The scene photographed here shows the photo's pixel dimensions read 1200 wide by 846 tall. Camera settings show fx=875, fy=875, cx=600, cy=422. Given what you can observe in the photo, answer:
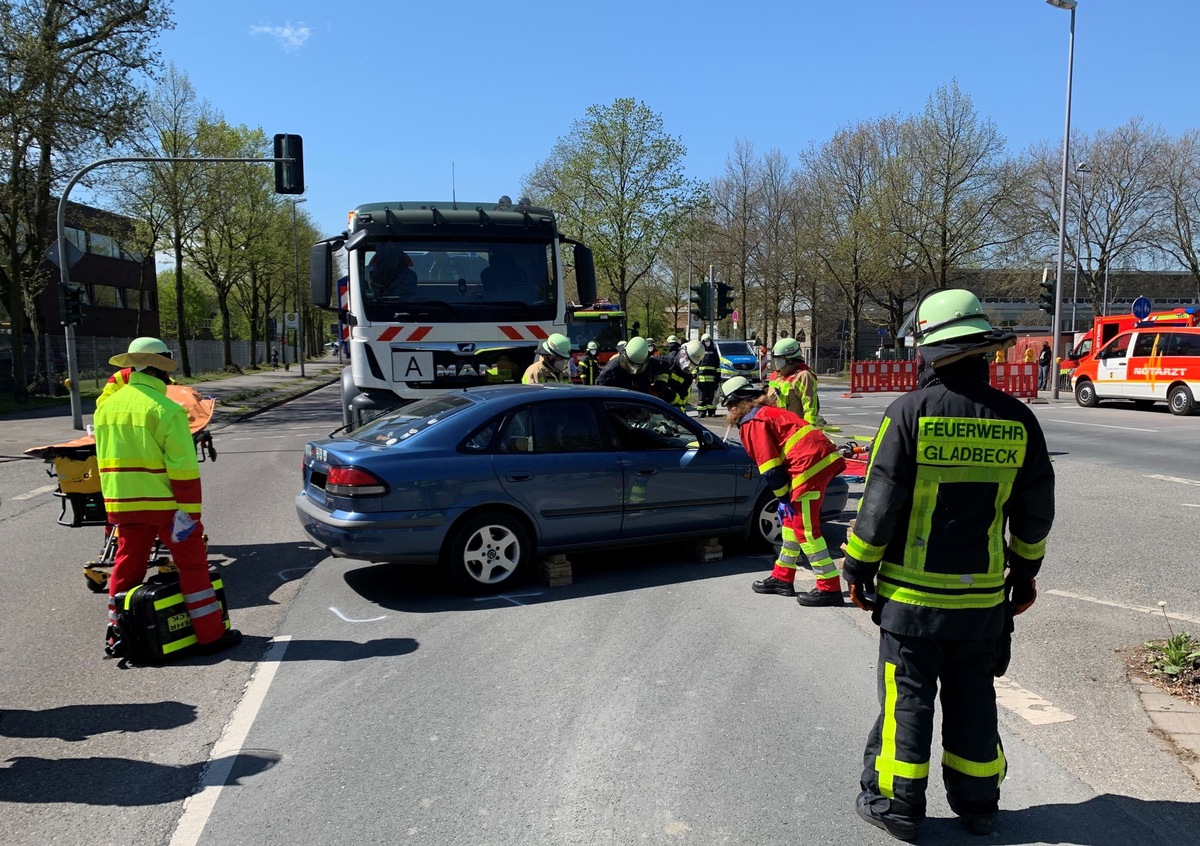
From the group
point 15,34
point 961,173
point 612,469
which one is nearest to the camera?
point 612,469

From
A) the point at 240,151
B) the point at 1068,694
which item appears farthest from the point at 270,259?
the point at 1068,694

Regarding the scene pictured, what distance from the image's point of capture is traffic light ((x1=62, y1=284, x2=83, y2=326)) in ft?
57.1

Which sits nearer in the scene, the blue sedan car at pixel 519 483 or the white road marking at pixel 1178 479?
the blue sedan car at pixel 519 483

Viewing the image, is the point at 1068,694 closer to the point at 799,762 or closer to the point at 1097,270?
the point at 799,762

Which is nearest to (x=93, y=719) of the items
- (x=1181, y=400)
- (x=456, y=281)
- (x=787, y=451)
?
(x=787, y=451)

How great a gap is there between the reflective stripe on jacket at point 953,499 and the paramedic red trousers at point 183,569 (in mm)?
3794

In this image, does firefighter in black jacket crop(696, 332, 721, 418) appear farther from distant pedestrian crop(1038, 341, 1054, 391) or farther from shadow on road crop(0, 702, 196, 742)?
distant pedestrian crop(1038, 341, 1054, 391)

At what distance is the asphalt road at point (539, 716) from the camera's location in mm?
3273

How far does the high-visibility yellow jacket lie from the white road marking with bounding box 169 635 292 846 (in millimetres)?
1054

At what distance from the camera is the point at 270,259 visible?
155ft

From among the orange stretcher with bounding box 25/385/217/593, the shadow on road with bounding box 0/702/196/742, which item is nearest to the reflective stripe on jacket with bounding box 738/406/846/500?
the shadow on road with bounding box 0/702/196/742

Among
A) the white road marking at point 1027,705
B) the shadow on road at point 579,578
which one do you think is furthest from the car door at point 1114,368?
the white road marking at point 1027,705

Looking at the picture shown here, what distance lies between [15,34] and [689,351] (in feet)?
56.8

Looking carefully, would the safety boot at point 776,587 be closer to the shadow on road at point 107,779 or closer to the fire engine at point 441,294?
the shadow on road at point 107,779
